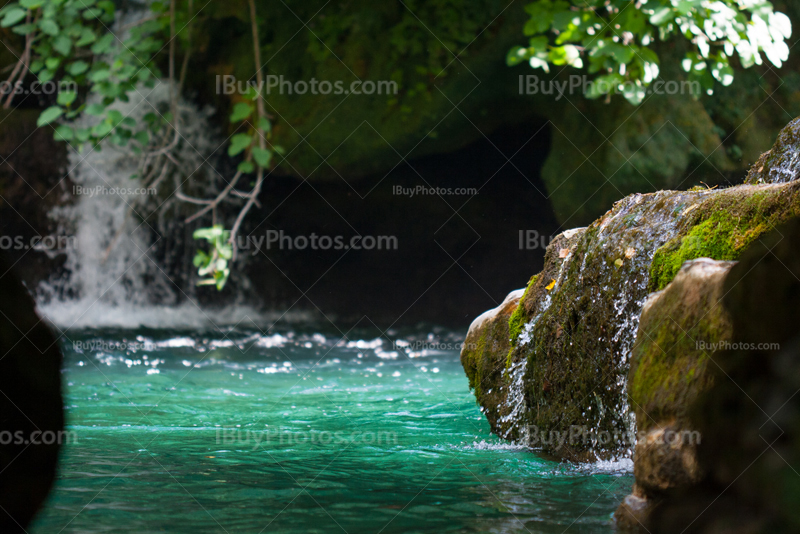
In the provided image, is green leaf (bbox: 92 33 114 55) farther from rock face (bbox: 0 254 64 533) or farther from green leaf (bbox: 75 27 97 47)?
rock face (bbox: 0 254 64 533)

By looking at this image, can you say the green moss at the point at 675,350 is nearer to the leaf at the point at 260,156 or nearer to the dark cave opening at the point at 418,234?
the leaf at the point at 260,156

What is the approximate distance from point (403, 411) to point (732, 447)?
3.57 m

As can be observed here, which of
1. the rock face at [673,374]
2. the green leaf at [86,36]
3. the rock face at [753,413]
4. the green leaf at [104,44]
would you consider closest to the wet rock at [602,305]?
the rock face at [673,374]

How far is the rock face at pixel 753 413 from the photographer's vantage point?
5.85 feet

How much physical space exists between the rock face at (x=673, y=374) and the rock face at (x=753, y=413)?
0.04 metres

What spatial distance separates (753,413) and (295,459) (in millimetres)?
2384

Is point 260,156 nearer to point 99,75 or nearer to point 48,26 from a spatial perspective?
point 99,75

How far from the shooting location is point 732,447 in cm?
199

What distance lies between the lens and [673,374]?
7.75ft

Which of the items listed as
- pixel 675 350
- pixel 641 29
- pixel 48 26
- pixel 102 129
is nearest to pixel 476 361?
pixel 641 29

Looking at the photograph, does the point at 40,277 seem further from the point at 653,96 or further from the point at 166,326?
the point at 653,96

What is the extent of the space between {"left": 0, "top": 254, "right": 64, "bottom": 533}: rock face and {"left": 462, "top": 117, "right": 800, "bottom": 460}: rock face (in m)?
2.48

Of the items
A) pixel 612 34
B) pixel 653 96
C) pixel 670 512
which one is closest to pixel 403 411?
pixel 612 34

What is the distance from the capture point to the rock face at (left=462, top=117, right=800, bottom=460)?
323 centimetres
